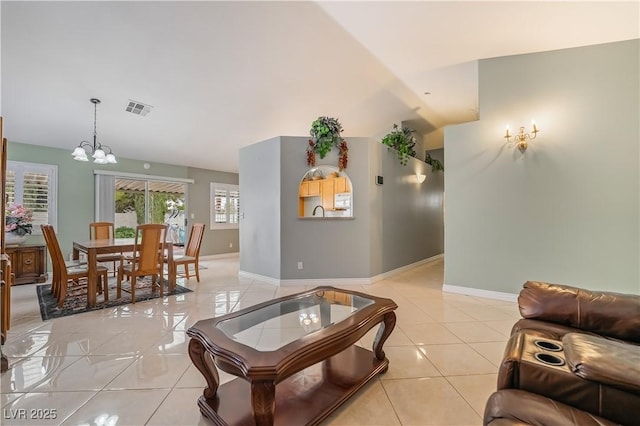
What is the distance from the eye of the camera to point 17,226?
14.4 ft

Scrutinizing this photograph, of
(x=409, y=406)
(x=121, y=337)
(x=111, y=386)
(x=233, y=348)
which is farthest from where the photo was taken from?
(x=121, y=337)

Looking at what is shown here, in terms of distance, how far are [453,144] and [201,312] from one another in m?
4.22

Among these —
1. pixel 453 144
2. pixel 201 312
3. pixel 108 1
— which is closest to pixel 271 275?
pixel 201 312

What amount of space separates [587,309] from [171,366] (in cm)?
285

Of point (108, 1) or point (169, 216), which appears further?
point (169, 216)

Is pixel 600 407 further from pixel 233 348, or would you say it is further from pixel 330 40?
pixel 330 40

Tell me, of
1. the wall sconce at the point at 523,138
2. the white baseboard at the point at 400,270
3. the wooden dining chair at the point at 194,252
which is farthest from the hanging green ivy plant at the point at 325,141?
the wall sconce at the point at 523,138

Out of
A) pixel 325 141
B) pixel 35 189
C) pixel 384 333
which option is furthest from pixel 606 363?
pixel 35 189

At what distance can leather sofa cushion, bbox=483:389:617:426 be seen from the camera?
91 centimetres

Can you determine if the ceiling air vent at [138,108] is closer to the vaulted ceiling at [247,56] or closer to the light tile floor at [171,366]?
the vaulted ceiling at [247,56]

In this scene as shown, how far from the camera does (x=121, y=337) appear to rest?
255cm

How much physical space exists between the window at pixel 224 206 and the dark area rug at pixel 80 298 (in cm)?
315

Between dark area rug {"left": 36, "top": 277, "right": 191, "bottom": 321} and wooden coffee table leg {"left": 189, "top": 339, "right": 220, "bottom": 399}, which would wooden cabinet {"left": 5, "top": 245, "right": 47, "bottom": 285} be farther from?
wooden coffee table leg {"left": 189, "top": 339, "right": 220, "bottom": 399}

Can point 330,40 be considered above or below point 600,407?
above
